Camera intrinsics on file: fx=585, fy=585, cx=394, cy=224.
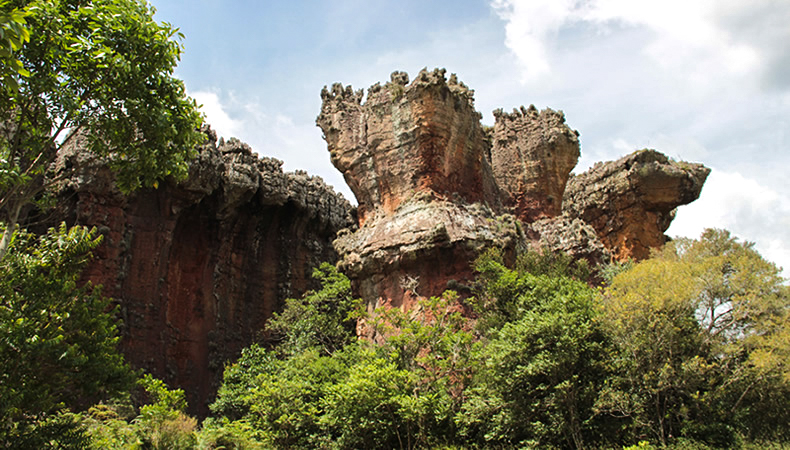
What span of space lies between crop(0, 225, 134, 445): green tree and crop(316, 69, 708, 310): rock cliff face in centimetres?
974

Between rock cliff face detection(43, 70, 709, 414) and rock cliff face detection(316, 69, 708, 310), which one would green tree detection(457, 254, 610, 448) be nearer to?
rock cliff face detection(43, 70, 709, 414)

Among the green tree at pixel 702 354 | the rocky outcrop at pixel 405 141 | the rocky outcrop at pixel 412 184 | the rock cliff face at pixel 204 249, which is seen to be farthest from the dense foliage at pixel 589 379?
the rock cliff face at pixel 204 249

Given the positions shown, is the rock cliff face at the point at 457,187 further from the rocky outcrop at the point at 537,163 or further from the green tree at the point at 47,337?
the green tree at the point at 47,337

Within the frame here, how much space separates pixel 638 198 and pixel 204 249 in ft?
65.1

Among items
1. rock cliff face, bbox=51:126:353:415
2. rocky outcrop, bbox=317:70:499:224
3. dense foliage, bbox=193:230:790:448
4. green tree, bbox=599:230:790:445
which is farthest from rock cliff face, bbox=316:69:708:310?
green tree, bbox=599:230:790:445

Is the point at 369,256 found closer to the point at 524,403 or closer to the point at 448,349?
the point at 448,349

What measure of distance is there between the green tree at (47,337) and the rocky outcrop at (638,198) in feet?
74.3

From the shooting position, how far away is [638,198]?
1065 inches

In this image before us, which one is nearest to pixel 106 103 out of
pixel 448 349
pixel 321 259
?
pixel 448 349

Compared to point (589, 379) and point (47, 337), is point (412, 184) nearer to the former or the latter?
point (589, 379)

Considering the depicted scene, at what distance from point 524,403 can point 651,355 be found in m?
3.07

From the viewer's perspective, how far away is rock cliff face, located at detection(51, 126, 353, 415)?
2145 cm

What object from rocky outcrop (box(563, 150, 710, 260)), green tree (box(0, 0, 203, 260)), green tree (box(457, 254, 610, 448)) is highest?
rocky outcrop (box(563, 150, 710, 260))

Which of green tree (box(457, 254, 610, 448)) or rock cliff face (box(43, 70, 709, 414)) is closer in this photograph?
green tree (box(457, 254, 610, 448))
